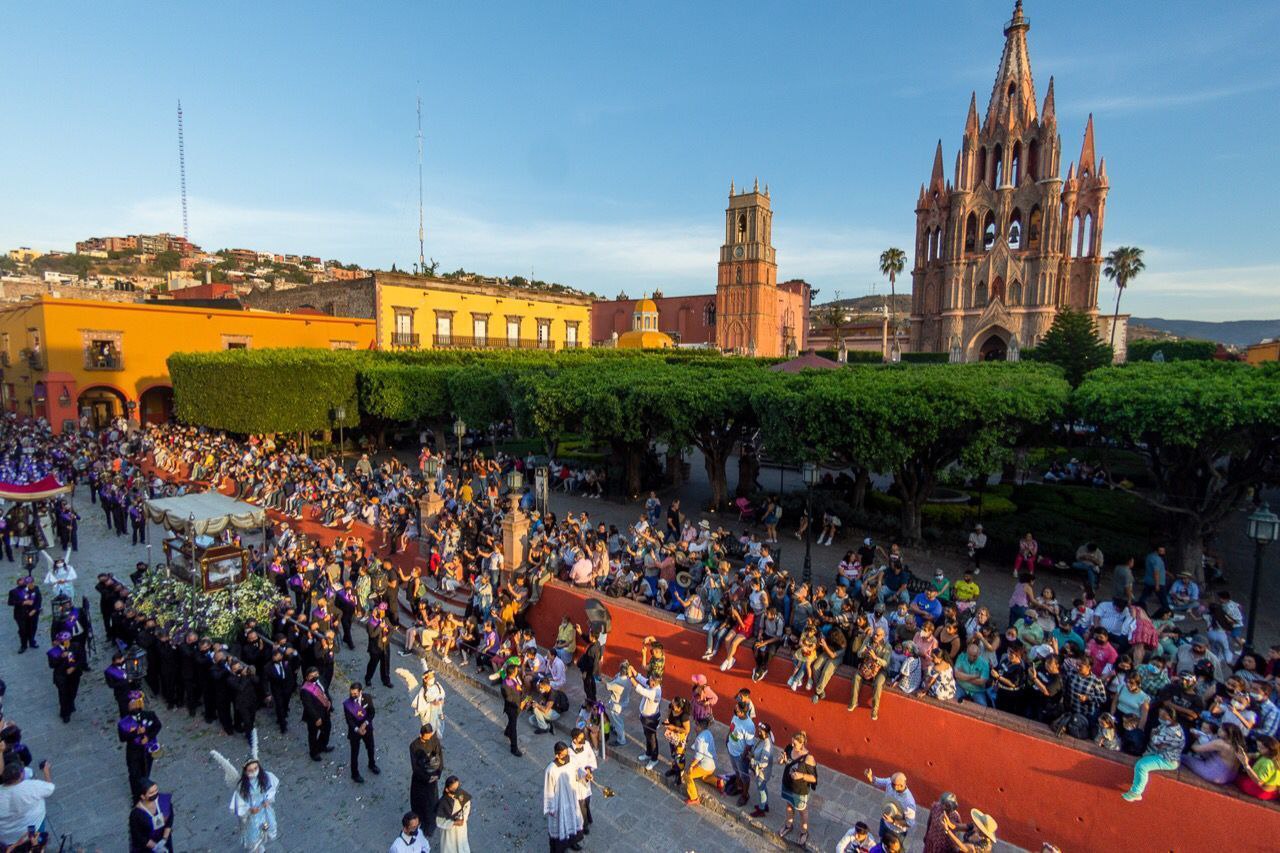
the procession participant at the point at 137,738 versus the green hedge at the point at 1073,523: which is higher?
the green hedge at the point at 1073,523

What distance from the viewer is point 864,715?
8.91 m

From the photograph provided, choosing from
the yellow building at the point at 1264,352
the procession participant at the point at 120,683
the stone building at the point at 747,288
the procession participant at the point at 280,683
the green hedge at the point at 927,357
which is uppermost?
the stone building at the point at 747,288

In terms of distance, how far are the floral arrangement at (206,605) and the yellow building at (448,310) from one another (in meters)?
25.2

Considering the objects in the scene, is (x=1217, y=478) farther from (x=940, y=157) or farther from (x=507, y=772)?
(x=940, y=157)

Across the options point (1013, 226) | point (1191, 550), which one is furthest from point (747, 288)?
point (1191, 550)

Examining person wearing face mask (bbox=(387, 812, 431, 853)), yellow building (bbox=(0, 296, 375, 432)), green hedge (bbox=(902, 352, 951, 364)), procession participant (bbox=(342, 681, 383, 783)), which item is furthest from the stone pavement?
green hedge (bbox=(902, 352, 951, 364))

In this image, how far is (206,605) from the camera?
1134cm

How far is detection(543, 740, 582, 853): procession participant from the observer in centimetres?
707

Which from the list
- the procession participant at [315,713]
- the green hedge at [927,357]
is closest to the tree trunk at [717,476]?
the procession participant at [315,713]

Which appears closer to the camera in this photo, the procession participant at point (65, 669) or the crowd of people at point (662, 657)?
the crowd of people at point (662, 657)

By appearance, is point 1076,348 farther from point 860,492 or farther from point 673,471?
point 673,471

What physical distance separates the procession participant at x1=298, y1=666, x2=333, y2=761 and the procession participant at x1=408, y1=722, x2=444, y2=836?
232cm

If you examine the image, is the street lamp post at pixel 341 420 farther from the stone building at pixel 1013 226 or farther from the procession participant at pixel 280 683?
the stone building at pixel 1013 226

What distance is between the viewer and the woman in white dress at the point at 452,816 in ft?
21.1
